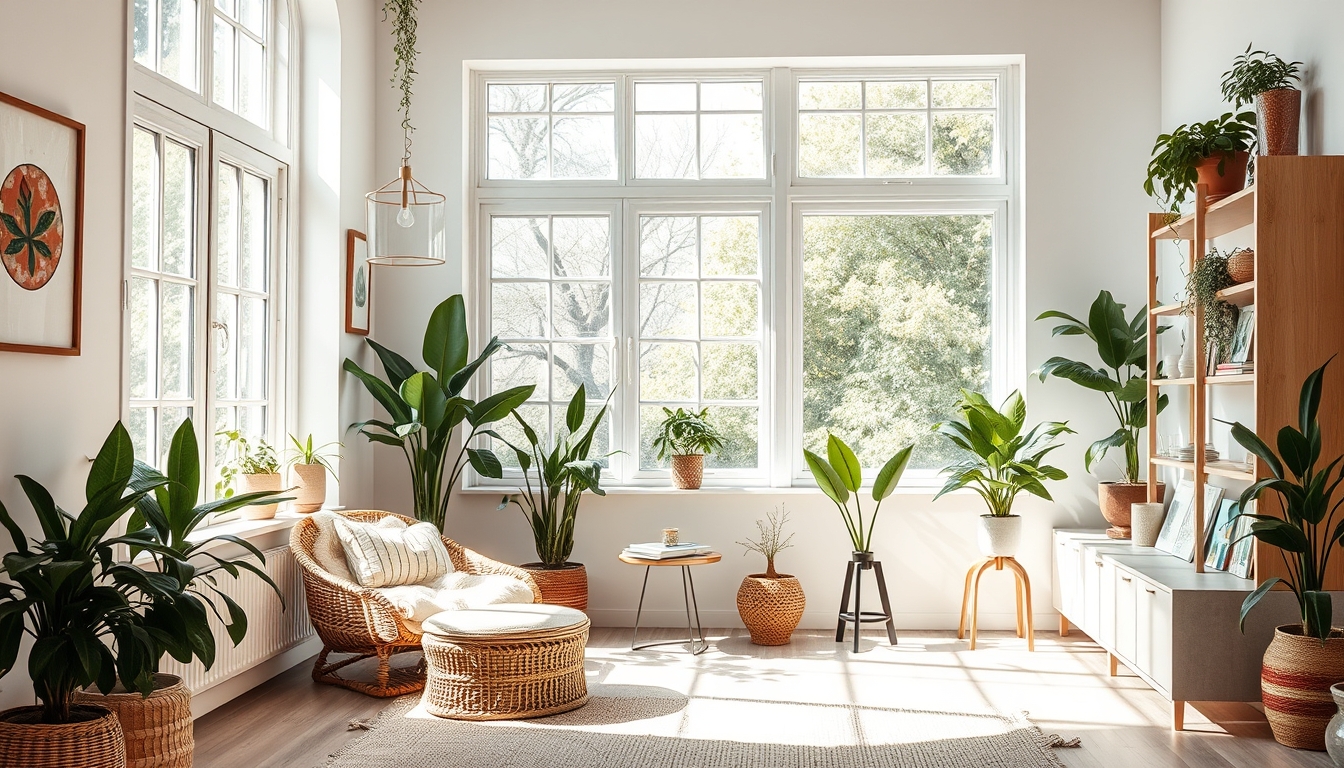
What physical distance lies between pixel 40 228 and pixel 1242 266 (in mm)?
4050

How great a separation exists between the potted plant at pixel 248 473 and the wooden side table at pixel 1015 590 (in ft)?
10.7

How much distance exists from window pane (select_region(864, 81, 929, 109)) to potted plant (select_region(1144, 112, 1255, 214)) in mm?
1743

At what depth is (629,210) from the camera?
580 cm

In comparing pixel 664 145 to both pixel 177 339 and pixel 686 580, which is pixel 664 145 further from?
pixel 177 339

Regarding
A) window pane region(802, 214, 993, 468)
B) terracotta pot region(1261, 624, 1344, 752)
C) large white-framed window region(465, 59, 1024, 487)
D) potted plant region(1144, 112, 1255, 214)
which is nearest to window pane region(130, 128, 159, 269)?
large white-framed window region(465, 59, 1024, 487)

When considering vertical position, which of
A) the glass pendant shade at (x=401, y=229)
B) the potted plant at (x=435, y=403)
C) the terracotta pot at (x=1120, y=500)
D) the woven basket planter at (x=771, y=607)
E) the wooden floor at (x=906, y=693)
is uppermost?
the glass pendant shade at (x=401, y=229)

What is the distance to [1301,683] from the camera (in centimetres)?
339

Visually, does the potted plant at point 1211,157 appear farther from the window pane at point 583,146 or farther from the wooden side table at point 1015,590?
the window pane at point 583,146

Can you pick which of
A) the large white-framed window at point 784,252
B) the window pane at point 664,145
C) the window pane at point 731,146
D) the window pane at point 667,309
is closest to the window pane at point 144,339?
the large white-framed window at point 784,252

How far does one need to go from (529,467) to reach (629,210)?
1521 mm

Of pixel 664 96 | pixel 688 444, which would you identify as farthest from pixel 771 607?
pixel 664 96

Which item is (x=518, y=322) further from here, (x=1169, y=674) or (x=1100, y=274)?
(x=1169, y=674)

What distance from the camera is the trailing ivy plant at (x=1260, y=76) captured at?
160 inches

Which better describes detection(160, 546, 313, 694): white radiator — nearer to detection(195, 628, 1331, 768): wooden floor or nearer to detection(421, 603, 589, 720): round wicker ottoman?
detection(195, 628, 1331, 768): wooden floor
